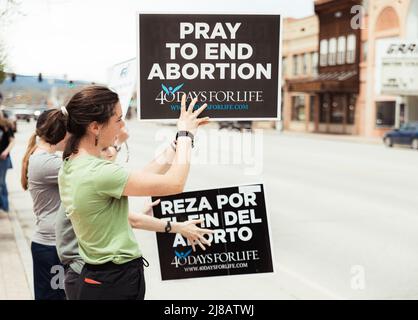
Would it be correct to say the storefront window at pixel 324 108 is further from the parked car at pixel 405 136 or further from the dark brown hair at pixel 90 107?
the dark brown hair at pixel 90 107

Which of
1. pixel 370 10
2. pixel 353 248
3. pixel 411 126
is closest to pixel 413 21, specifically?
pixel 370 10

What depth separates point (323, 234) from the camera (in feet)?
29.0

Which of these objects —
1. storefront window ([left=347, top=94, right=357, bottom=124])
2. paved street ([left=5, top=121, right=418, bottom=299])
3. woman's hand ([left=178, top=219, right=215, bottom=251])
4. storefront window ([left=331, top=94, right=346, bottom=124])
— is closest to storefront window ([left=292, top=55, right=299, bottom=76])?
storefront window ([left=331, top=94, right=346, bottom=124])

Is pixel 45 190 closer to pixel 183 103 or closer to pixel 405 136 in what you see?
pixel 183 103

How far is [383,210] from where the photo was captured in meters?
11.1

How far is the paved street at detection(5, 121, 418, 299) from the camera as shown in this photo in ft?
20.2

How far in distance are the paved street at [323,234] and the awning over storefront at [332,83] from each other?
23.6 m

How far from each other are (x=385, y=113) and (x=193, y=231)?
37.2 meters

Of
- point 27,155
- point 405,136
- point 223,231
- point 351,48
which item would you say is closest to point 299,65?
point 351,48

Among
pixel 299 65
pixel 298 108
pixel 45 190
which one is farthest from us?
pixel 298 108

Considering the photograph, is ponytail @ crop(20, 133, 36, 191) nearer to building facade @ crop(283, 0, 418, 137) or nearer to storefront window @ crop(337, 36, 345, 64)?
building facade @ crop(283, 0, 418, 137)

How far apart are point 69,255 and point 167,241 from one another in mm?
526

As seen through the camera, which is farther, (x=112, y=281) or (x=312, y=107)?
(x=312, y=107)

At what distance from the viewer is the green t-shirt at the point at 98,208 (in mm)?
2592
